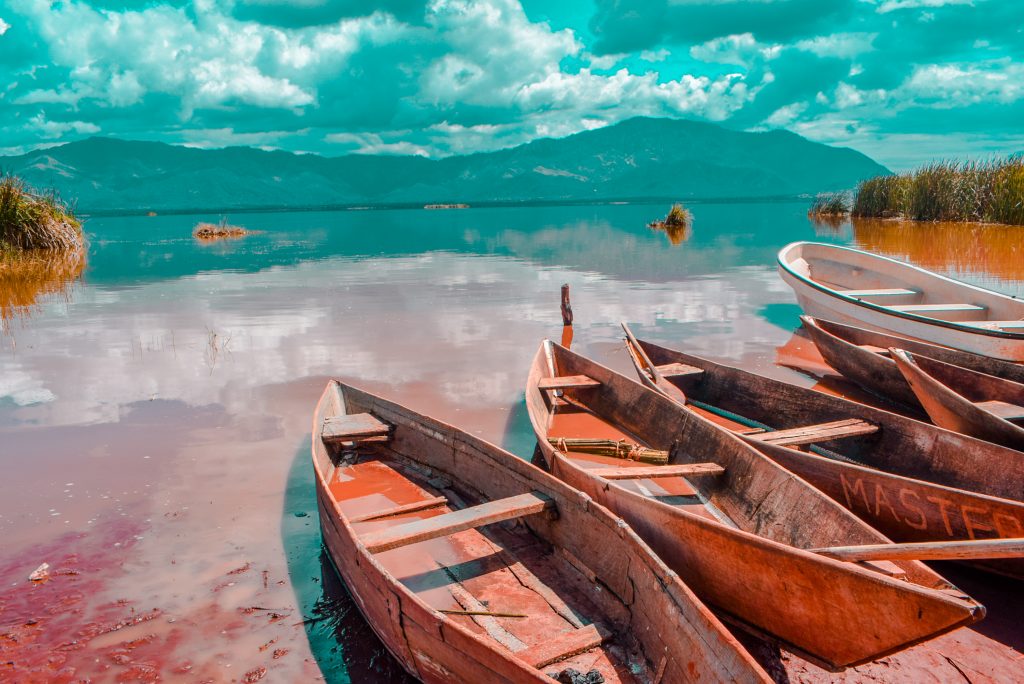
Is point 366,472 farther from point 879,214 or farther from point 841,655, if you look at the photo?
point 879,214

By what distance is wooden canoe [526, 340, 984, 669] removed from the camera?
360 centimetres

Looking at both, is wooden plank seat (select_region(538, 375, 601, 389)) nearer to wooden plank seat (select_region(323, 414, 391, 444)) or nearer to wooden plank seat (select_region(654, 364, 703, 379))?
wooden plank seat (select_region(654, 364, 703, 379))

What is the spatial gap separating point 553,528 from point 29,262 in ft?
90.2

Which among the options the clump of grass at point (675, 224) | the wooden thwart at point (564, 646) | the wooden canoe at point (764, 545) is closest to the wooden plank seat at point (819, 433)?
the wooden canoe at point (764, 545)

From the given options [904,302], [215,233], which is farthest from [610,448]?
[215,233]

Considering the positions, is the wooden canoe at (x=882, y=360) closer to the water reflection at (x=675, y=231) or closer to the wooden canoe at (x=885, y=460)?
the wooden canoe at (x=885, y=460)

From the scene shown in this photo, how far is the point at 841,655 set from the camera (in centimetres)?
391

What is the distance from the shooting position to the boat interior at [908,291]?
525 inches

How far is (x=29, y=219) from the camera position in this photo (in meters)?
26.0

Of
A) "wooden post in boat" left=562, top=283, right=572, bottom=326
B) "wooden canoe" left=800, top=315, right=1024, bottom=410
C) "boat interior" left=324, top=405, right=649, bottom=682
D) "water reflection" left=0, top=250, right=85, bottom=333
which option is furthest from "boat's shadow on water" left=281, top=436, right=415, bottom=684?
"water reflection" left=0, top=250, right=85, bottom=333

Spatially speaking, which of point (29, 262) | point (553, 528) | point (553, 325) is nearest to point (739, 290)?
point (553, 325)

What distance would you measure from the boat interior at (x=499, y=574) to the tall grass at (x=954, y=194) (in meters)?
34.9

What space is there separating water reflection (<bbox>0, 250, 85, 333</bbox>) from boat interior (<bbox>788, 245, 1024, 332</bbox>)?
19.6m

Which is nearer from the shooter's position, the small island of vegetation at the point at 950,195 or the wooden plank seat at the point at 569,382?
the wooden plank seat at the point at 569,382
